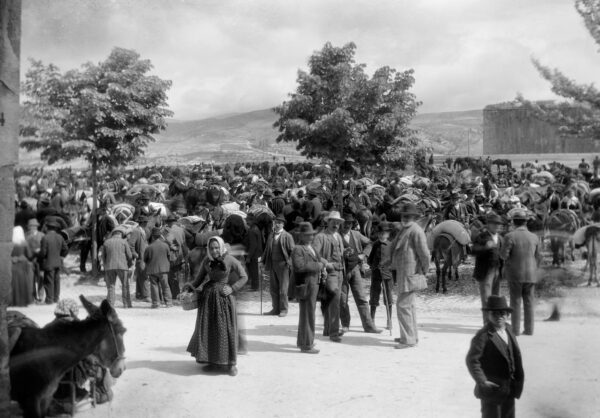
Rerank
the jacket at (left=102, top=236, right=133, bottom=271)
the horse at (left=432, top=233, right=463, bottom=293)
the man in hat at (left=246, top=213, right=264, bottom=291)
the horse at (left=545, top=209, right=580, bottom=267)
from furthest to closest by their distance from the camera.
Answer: the horse at (left=545, top=209, right=580, bottom=267) < the horse at (left=432, top=233, right=463, bottom=293) < the man in hat at (left=246, top=213, right=264, bottom=291) < the jacket at (left=102, top=236, right=133, bottom=271)

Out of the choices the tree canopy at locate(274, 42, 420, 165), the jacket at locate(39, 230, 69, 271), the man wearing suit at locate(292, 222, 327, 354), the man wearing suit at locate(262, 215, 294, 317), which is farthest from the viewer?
the tree canopy at locate(274, 42, 420, 165)

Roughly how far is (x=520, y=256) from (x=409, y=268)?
1.46 m

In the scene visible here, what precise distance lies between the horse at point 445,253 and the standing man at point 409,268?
483 centimetres

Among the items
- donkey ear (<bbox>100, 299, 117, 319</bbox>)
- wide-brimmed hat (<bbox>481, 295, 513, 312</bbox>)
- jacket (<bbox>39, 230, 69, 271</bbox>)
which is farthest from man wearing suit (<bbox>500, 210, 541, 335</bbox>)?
jacket (<bbox>39, 230, 69, 271</bbox>)

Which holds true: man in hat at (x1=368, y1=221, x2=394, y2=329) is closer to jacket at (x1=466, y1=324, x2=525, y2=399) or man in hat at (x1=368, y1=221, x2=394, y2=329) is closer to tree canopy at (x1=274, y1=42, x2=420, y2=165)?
jacket at (x1=466, y1=324, x2=525, y2=399)

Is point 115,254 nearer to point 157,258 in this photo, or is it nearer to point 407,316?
point 157,258

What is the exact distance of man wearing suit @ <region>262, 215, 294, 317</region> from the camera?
1259 centimetres

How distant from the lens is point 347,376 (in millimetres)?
8547

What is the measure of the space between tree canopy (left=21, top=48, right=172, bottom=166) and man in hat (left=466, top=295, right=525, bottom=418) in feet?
34.8

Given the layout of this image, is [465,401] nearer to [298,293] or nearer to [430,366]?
[430,366]

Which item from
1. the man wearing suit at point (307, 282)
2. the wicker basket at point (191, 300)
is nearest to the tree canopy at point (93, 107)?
the man wearing suit at point (307, 282)

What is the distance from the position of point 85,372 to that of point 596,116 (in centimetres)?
871

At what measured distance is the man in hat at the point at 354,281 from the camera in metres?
10.8

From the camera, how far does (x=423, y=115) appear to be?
148m
